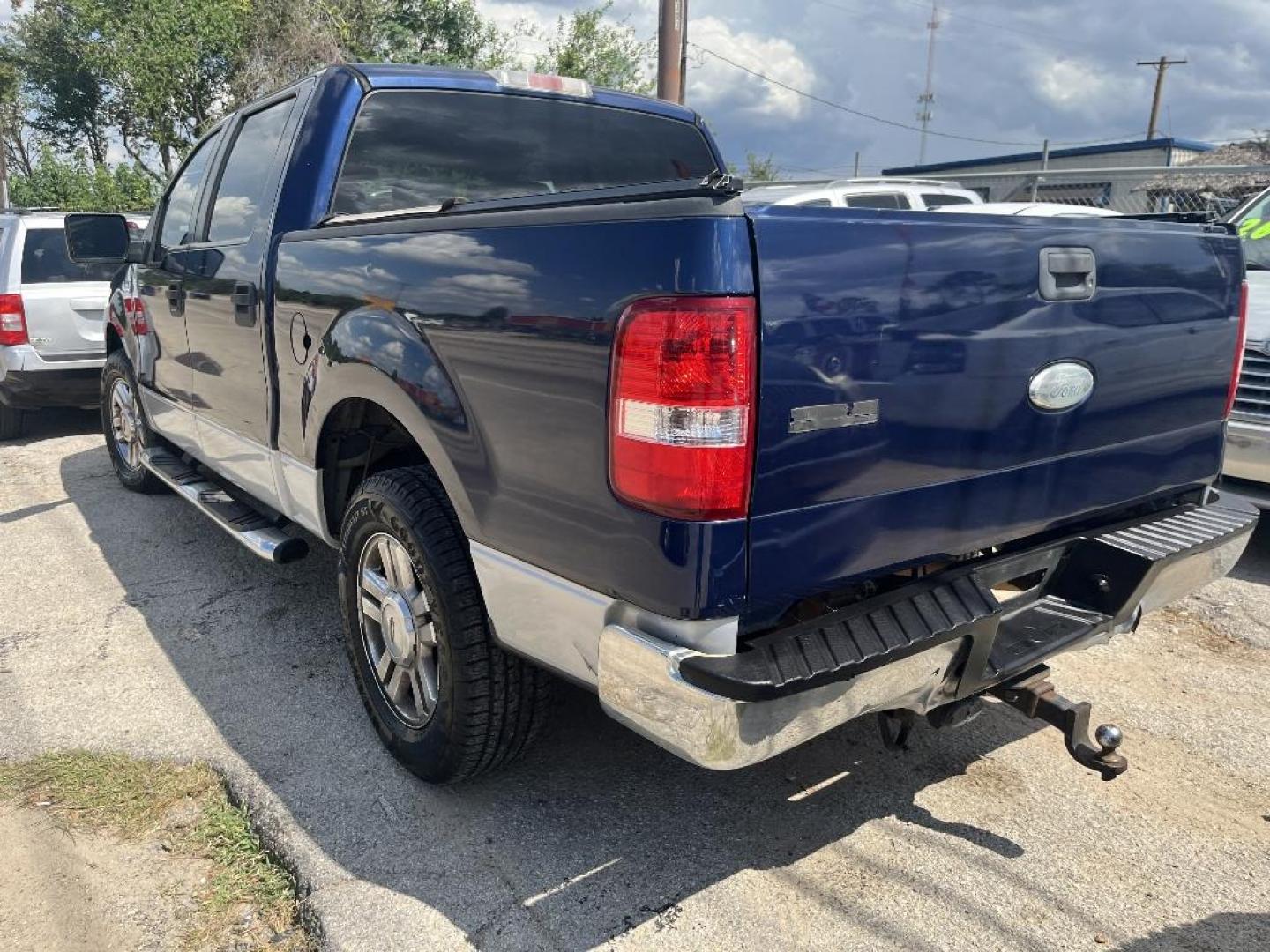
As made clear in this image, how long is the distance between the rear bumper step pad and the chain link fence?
9283 millimetres

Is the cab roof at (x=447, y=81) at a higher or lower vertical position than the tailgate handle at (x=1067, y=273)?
higher

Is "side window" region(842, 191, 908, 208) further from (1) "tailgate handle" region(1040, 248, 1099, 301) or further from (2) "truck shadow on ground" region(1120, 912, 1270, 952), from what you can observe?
(2) "truck shadow on ground" region(1120, 912, 1270, 952)

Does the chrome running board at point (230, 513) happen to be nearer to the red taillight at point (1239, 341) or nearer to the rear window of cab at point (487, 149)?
the rear window of cab at point (487, 149)

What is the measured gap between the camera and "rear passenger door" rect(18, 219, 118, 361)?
7.26 meters

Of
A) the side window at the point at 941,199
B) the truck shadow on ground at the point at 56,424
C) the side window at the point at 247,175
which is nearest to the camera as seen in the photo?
the side window at the point at 247,175

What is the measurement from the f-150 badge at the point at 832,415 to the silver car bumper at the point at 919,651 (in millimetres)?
448

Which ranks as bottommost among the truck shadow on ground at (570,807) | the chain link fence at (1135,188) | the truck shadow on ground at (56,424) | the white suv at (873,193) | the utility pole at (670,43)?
the truck shadow on ground at (56,424)

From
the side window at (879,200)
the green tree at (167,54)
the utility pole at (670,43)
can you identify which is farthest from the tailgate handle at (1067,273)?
the green tree at (167,54)

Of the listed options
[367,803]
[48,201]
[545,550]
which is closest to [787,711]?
[545,550]

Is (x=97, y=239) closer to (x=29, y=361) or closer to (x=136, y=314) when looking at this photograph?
(x=136, y=314)

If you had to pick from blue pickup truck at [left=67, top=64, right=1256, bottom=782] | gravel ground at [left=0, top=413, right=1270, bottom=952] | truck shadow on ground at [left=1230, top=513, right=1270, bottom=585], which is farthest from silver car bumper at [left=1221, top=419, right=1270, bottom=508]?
blue pickup truck at [left=67, top=64, right=1256, bottom=782]

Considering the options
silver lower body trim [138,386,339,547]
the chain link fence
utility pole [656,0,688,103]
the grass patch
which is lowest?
the grass patch

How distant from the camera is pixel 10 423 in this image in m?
7.91

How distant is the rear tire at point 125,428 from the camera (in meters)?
5.58
